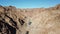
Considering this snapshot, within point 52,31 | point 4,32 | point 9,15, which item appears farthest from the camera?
point 9,15

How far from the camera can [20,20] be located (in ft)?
216

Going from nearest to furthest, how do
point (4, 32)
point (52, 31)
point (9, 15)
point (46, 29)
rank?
point (52, 31) < point (46, 29) < point (4, 32) < point (9, 15)

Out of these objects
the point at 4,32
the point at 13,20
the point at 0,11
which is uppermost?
the point at 0,11

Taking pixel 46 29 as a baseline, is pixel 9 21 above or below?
below

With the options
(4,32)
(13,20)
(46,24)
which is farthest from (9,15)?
(46,24)

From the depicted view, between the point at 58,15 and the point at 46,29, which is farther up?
the point at 58,15

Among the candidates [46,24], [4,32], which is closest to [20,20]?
[4,32]

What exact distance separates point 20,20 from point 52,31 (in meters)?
51.1

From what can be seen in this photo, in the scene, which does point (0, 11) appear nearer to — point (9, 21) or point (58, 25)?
point (9, 21)

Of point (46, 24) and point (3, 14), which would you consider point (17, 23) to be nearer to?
point (3, 14)

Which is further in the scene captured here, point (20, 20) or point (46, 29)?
point (20, 20)

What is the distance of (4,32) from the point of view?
185 feet

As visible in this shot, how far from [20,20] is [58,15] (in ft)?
162

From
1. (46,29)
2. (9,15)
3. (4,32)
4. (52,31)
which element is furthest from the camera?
(9,15)
